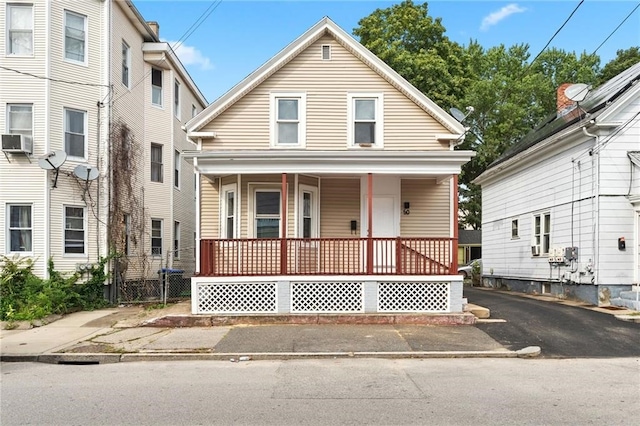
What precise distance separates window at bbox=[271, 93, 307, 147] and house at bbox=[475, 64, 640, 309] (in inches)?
293

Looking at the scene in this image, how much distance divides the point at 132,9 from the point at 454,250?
12816mm

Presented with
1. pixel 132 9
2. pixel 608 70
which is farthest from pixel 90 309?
pixel 608 70

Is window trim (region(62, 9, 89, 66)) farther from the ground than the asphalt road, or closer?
farther from the ground

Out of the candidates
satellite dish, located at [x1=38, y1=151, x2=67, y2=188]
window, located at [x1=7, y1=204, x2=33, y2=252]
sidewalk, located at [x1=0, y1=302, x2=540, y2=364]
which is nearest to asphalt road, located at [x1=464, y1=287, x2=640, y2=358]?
sidewalk, located at [x1=0, y1=302, x2=540, y2=364]

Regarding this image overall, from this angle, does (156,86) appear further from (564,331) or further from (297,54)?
(564,331)

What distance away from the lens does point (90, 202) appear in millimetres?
14812

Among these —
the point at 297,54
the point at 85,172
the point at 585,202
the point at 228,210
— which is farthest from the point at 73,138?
the point at 585,202

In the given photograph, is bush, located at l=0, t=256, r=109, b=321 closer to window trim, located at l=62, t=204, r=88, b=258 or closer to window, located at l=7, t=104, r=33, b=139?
window trim, located at l=62, t=204, r=88, b=258

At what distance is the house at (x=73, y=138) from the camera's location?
13906mm

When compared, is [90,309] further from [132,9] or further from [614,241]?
[614,241]

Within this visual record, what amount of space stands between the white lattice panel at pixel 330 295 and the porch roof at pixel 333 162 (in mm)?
2608

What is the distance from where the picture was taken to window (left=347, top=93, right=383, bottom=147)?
13.7 meters

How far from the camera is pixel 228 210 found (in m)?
13.5

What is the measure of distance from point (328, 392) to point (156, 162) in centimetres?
1413
